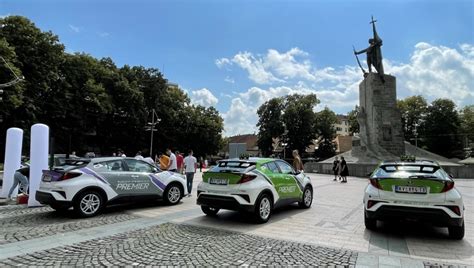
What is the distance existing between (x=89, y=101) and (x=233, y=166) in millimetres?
32988

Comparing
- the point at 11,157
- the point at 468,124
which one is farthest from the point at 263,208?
the point at 468,124

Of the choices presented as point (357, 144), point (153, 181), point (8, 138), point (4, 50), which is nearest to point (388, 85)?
point (357, 144)

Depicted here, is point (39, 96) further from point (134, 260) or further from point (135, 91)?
point (134, 260)

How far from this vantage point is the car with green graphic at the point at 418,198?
654 centimetres

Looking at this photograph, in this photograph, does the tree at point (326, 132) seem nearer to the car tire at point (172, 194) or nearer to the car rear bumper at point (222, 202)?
the car tire at point (172, 194)

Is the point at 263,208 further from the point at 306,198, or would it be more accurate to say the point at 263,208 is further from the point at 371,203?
the point at 306,198

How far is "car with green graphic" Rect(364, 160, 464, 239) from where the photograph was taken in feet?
21.4

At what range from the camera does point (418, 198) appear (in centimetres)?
674

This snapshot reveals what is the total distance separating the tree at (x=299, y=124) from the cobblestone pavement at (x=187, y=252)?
56367 millimetres

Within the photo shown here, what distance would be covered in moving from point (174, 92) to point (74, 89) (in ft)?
58.8

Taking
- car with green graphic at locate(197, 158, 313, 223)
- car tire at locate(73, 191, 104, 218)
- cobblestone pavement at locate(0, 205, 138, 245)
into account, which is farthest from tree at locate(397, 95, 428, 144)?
cobblestone pavement at locate(0, 205, 138, 245)

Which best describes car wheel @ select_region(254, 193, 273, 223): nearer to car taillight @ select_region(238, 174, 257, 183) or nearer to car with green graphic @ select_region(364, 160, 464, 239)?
car taillight @ select_region(238, 174, 257, 183)

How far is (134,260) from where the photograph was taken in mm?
5305

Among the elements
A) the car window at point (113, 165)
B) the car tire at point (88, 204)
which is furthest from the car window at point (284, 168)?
the car tire at point (88, 204)
